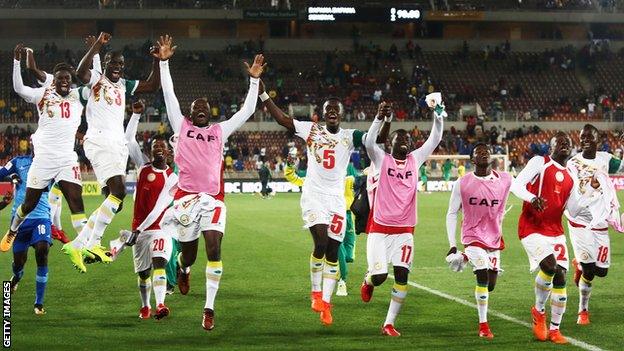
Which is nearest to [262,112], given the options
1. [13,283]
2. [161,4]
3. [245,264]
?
[161,4]

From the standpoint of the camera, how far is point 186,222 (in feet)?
41.2

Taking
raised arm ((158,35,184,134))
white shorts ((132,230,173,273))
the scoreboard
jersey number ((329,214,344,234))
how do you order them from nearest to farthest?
raised arm ((158,35,184,134)) < white shorts ((132,230,173,273)) < jersey number ((329,214,344,234)) < the scoreboard

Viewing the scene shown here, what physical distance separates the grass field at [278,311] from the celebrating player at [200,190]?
0.91 m

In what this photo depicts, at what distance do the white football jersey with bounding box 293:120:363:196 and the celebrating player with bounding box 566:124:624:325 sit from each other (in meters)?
2.92

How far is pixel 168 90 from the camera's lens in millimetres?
13055

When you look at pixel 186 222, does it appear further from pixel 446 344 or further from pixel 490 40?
pixel 490 40

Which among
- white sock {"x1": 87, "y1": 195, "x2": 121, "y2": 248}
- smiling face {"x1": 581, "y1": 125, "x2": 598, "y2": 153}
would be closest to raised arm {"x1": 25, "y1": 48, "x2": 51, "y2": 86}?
white sock {"x1": 87, "y1": 195, "x2": 121, "y2": 248}

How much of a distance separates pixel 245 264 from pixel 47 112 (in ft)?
25.1

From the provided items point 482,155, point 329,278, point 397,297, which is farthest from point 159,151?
point 482,155

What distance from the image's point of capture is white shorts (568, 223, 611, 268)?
45.0ft

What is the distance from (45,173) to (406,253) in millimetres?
5109

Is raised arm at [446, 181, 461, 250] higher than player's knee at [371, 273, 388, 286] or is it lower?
higher

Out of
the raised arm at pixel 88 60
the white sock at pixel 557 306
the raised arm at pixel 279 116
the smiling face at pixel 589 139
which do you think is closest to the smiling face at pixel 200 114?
the raised arm at pixel 279 116

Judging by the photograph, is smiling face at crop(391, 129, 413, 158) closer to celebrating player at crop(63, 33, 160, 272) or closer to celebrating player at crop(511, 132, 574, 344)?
celebrating player at crop(511, 132, 574, 344)
